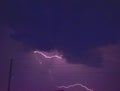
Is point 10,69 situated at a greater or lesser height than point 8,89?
greater
